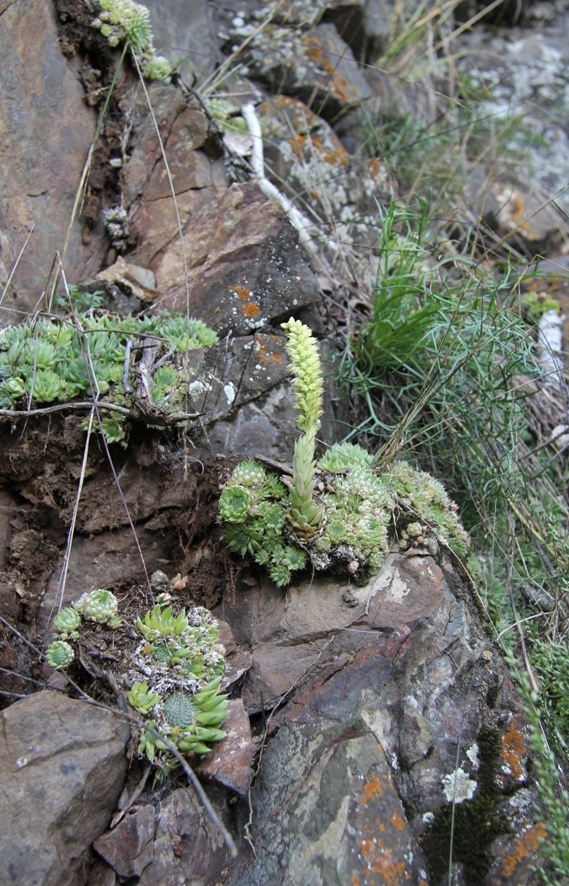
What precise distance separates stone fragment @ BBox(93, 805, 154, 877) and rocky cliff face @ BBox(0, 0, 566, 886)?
1 centimetres

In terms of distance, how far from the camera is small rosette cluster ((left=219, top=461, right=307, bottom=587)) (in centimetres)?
295

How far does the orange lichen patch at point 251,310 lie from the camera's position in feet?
12.2

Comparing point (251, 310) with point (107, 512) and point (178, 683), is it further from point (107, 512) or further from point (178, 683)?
point (178, 683)

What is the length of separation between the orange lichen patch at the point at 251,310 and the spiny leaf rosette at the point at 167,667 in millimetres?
1706

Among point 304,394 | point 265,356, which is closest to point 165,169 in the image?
point 265,356

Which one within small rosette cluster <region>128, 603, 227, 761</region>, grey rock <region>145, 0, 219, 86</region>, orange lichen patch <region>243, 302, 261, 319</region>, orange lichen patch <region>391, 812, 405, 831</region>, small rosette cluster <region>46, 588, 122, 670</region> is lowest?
orange lichen patch <region>391, 812, 405, 831</region>

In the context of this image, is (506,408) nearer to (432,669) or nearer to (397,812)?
(432,669)

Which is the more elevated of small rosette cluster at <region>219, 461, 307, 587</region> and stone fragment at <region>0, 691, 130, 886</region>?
Result: small rosette cluster at <region>219, 461, 307, 587</region>

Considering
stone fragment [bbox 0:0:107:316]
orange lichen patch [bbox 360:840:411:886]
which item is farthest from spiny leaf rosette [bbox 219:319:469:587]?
stone fragment [bbox 0:0:107:316]

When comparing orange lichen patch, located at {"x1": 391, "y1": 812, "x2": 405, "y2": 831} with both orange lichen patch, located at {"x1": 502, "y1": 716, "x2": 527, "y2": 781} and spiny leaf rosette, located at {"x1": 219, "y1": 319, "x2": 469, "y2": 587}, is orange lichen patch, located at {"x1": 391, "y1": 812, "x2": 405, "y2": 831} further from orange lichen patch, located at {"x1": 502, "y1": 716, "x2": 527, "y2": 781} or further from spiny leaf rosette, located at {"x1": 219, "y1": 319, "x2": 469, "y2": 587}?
spiny leaf rosette, located at {"x1": 219, "y1": 319, "x2": 469, "y2": 587}

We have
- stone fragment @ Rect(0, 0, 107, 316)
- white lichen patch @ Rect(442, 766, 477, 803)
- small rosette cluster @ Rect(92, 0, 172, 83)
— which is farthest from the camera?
small rosette cluster @ Rect(92, 0, 172, 83)

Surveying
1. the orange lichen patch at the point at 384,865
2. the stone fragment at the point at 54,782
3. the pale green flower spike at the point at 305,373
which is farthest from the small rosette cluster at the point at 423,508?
the stone fragment at the point at 54,782

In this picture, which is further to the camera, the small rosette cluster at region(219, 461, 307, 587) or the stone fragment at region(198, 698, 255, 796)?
the small rosette cluster at region(219, 461, 307, 587)

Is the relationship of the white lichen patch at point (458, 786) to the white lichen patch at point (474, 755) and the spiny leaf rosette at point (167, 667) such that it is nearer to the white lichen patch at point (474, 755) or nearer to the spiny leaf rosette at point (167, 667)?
the white lichen patch at point (474, 755)
